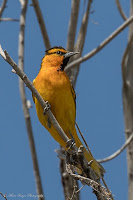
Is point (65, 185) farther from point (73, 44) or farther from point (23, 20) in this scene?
point (23, 20)

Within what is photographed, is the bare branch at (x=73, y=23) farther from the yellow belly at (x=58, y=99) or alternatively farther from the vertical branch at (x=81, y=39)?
the yellow belly at (x=58, y=99)

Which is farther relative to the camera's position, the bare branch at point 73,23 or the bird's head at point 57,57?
the bare branch at point 73,23

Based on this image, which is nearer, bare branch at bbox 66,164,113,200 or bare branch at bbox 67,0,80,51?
bare branch at bbox 66,164,113,200

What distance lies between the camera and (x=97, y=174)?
418 centimetres

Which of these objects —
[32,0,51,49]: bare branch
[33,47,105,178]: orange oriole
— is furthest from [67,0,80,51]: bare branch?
[33,47,105,178]: orange oriole

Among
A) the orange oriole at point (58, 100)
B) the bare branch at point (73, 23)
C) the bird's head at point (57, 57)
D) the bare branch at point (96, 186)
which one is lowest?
the bare branch at point (96, 186)

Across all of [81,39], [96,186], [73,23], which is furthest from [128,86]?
[96,186]

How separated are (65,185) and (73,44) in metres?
1.96

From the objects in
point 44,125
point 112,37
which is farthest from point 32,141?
point 112,37

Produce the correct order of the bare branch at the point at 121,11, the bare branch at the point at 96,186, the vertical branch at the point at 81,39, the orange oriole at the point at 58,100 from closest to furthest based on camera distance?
the bare branch at the point at 96,186 < the orange oriole at the point at 58,100 < the vertical branch at the point at 81,39 < the bare branch at the point at 121,11

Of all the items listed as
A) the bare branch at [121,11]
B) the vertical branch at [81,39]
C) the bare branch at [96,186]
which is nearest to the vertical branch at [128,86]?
the bare branch at [121,11]

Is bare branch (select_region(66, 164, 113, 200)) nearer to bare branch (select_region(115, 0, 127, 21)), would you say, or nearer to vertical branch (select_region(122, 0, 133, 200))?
vertical branch (select_region(122, 0, 133, 200))

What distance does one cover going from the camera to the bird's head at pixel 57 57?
16.7 ft

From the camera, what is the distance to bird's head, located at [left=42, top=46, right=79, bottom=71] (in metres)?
5.10
